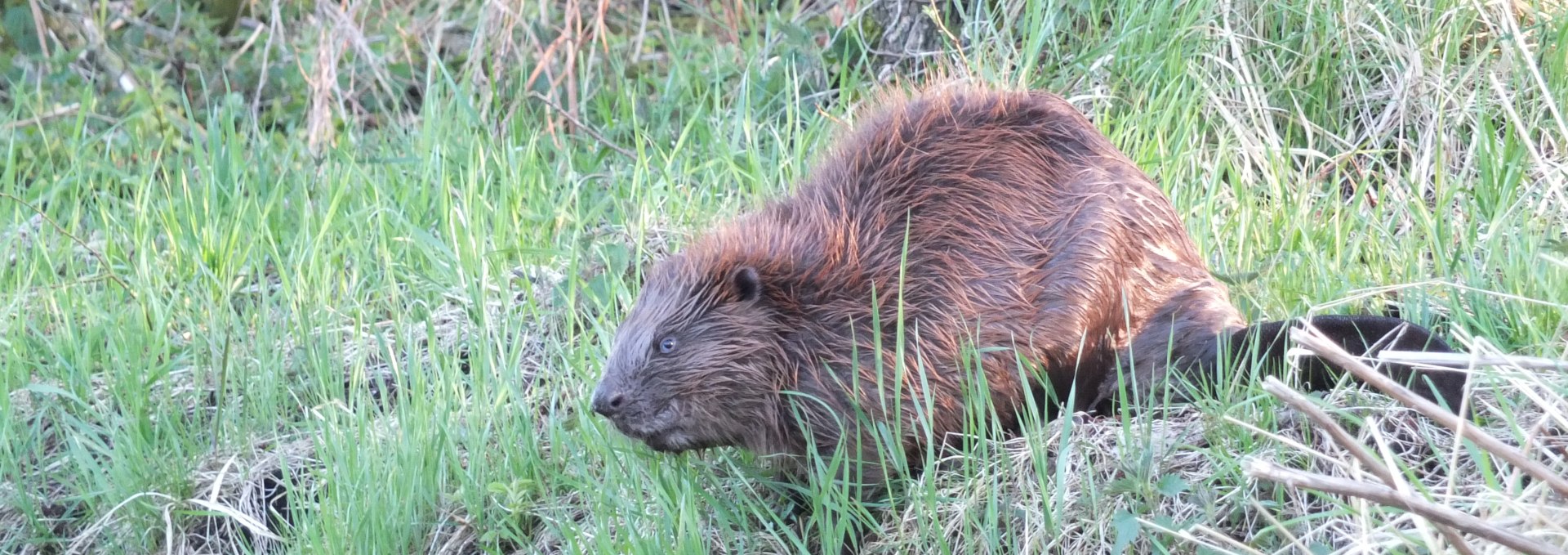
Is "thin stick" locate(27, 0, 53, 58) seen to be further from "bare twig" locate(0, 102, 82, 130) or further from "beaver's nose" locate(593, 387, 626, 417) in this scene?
"beaver's nose" locate(593, 387, 626, 417)

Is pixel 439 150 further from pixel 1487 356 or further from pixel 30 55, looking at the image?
pixel 1487 356

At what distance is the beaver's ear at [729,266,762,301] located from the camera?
2662 millimetres

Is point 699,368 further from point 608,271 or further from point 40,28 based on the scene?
point 40,28

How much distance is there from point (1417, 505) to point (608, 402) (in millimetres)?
1374

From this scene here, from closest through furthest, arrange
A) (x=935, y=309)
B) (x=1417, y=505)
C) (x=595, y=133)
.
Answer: (x=1417, y=505) → (x=935, y=309) → (x=595, y=133)

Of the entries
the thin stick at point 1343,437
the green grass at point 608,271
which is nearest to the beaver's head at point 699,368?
the green grass at point 608,271

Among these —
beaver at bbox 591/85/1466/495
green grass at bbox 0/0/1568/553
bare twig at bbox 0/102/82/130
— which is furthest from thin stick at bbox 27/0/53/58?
beaver at bbox 591/85/1466/495

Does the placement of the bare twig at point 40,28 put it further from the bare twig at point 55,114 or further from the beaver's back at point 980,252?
the beaver's back at point 980,252

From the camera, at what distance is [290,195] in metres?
4.08

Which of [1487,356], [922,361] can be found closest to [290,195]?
[922,361]

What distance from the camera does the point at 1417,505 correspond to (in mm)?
1564

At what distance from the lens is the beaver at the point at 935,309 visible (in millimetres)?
2582

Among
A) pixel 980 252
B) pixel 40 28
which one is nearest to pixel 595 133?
pixel 980 252

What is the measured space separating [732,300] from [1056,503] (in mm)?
709
